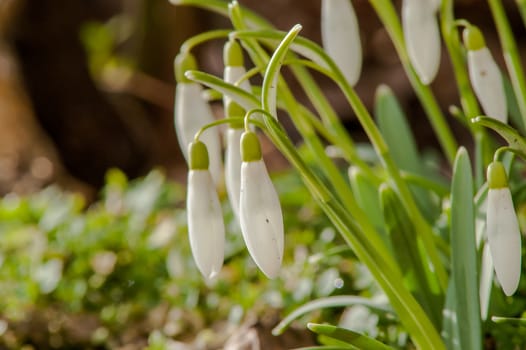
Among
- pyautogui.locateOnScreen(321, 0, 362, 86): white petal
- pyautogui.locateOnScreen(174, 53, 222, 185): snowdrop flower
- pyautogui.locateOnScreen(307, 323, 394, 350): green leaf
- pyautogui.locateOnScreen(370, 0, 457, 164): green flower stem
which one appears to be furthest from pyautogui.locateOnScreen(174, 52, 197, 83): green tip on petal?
pyautogui.locateOnScreen(307, 323, 394, 350): green leaf

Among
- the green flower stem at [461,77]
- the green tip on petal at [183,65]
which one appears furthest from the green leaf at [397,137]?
the green tip on petal at [183,65]

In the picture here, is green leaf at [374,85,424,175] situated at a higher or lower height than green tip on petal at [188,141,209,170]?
lower

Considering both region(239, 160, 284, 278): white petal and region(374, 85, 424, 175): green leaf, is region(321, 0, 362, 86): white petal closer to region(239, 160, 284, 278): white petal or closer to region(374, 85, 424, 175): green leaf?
region(239, 160, 284, 278): white petal

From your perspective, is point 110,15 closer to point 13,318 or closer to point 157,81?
point 157,81

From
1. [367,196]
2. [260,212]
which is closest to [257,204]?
[260,212]

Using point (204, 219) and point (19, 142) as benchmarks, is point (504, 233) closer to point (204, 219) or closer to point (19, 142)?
point (204, 219)

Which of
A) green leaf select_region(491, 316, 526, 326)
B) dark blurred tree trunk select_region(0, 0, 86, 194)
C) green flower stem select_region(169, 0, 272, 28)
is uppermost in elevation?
green flower stem select_region(169, 0, 272, 28)
